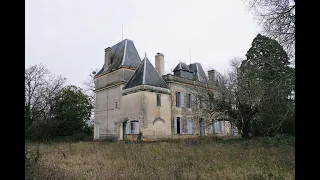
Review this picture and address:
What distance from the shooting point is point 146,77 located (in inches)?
839

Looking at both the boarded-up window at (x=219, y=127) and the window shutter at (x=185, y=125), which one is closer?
the window shutter at (x=185, y=125)

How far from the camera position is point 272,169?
6625 millimetres

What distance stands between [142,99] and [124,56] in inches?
190

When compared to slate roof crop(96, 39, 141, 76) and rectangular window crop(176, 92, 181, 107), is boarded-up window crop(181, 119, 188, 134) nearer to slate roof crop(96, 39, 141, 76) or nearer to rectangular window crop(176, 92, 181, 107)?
rectangular window crop(176, 92, 181, 107)

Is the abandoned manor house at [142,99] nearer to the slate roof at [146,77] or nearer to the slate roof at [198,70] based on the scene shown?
the slate roof at [146,77]

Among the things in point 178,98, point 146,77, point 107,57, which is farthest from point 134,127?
point 107,57

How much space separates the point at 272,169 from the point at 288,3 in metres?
6.12

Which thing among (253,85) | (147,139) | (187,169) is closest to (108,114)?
(147,139)

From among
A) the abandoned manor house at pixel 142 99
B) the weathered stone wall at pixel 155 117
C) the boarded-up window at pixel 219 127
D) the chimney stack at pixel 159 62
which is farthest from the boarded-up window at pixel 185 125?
the chimney stack at pixel 159 62

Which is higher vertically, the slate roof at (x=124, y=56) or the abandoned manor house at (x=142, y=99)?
the slate roof at (x=124, y=56)

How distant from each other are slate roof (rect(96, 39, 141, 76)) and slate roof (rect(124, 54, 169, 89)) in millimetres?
1411

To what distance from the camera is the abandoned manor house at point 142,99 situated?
20859 mm

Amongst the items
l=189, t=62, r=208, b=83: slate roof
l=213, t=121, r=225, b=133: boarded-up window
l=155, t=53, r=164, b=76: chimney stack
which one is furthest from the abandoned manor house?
l=189, t=62, r=208, b=83: slate roof

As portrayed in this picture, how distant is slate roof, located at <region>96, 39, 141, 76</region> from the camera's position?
23.2 metres
